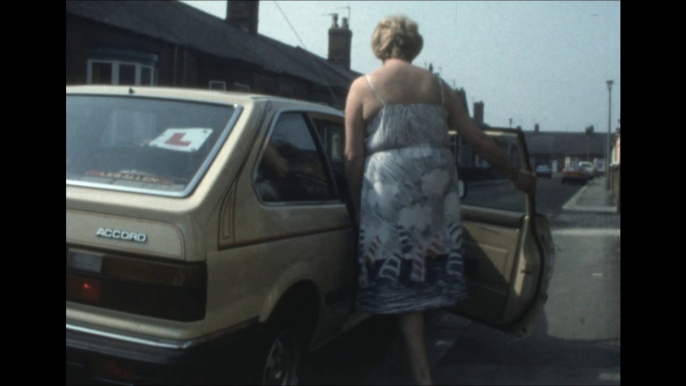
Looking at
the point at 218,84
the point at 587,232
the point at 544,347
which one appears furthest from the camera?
the point at 218,84

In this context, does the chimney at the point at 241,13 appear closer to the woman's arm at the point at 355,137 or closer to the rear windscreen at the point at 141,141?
the woman's arm at the point at 355,137

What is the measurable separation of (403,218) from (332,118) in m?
0.92

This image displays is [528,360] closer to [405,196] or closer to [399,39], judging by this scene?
[405,196]

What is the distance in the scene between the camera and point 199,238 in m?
2.83

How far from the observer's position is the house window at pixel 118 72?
2147 cm

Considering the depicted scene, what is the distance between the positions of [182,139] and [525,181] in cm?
190

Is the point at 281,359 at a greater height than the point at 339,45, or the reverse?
the point at 339,45

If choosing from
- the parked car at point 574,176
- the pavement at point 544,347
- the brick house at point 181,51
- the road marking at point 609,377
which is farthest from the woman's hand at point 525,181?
the parked car at point 574,176

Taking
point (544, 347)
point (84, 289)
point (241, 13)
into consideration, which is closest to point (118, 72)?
point (241, 13)

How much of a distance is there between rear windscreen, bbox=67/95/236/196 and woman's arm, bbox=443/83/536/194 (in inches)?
47.2

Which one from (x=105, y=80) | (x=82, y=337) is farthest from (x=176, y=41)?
(x=82, y=337)

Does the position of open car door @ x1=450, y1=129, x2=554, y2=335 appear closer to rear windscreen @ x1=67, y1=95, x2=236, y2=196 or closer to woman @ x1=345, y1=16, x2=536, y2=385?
woman @ x1=345, y1=16, x2=536, y2=385
